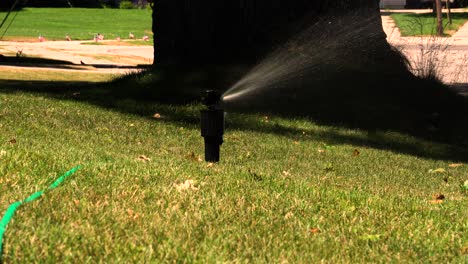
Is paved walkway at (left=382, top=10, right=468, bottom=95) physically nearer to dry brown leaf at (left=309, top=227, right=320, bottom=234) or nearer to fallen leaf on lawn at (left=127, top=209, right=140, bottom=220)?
dry brown leaf at (left=309, top=227, right=320, bottom=234)

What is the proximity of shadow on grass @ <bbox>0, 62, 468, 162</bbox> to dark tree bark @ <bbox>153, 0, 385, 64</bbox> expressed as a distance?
0.24 metres

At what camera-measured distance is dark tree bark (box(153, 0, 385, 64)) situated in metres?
10.5

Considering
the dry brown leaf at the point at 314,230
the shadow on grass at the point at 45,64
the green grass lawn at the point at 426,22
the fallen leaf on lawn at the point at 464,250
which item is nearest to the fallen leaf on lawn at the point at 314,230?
the dry brown leaf at the point at 314,230

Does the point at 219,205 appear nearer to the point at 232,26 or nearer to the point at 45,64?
the point at 232,26

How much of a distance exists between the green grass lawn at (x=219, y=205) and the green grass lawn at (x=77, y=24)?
2046 cm

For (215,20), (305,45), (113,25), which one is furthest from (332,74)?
(113,25)

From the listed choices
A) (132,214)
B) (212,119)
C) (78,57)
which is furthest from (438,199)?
(78,57)

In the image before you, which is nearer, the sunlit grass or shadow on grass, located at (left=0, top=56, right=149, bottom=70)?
the sunlit grass

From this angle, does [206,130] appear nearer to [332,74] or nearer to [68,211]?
[68,211]

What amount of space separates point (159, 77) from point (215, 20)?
3.02 ft

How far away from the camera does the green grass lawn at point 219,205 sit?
12.3 ft

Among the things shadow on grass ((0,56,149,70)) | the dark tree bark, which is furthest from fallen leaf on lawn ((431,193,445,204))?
shadow on grass ((0,56,149,70))

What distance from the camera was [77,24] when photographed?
38.2 m

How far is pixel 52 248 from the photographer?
140 inches
